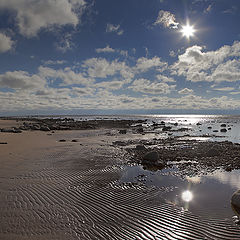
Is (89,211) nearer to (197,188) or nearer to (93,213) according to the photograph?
(93,213)

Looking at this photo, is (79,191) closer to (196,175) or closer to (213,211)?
(213,211)

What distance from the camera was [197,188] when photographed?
28.8 feet

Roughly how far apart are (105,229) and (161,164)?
7895 mm

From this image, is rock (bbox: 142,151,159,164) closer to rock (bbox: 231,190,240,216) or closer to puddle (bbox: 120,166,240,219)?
puddle (bbox: 120,166,240,219)

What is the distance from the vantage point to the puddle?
678 centimetres

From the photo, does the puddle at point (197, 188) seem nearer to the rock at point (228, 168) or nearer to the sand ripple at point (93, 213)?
the rock at point (228, 168)

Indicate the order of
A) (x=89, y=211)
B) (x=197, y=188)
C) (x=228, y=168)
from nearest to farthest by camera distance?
(x=89, y=211), (x=197, y=188), (x=228, y=168)

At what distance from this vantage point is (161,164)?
12867 millimetres

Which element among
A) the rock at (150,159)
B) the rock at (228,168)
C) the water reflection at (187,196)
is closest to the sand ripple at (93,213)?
the water reflection at (187,196)

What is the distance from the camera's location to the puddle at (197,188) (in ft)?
22.2

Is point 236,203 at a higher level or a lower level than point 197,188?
higher

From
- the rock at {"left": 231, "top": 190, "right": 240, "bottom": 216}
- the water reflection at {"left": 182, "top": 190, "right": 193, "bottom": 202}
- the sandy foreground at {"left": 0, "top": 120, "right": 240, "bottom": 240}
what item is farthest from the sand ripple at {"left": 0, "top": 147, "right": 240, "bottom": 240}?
the rock at {"left": 231, "top": 190, "right": 240, "bottom": 216}

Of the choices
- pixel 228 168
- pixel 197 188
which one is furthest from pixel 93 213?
pixel 228 168

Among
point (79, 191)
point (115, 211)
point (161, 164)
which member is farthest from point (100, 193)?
point (161, 164)
